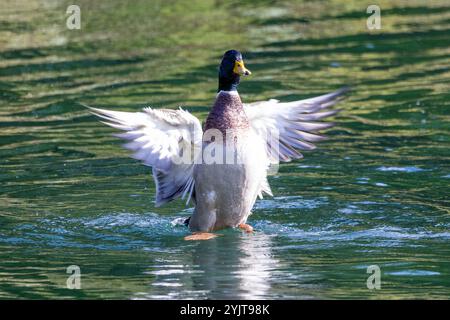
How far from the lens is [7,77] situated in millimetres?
17719

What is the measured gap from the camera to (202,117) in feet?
48.4

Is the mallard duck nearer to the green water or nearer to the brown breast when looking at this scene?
the brown breast

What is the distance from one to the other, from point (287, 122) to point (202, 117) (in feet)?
Result: 13.6

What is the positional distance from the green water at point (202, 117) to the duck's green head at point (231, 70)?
1.44 meters

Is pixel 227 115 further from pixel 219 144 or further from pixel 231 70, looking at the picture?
pixel 231 70

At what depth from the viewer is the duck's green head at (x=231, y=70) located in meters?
10.2

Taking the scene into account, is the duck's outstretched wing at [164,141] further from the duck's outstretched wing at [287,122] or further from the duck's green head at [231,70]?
the duck's outstretched wing at [287,122]

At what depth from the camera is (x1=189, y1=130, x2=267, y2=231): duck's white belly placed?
10.0m

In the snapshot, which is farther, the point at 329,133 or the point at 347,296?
the point at 329,133

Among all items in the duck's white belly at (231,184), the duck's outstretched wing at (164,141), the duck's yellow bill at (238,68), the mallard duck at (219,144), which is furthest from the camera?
the duck's yellow bill at (238,68)

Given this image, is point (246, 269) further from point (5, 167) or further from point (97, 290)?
point (5, 167)

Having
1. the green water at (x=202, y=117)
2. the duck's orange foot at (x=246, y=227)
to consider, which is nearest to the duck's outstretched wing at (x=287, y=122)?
the green water at (x=202, y=117)
